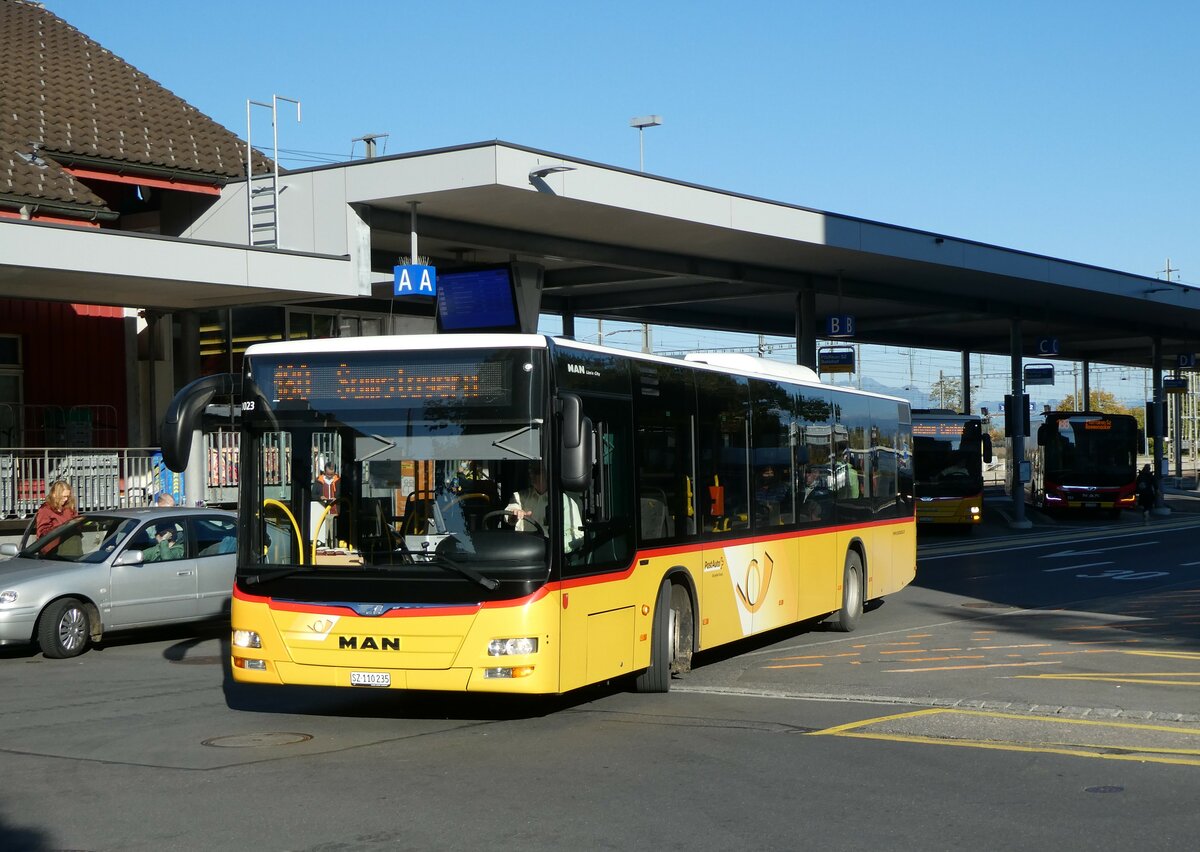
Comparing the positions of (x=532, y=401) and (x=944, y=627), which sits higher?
(x=532, y=401)

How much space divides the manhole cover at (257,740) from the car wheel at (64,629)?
581cm

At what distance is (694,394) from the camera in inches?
499

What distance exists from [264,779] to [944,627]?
10491 millimetres

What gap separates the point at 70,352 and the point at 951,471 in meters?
23.8

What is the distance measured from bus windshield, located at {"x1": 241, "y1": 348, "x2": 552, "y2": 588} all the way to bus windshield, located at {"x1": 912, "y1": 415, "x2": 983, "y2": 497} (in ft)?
102

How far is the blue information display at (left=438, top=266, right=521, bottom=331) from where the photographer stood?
24.8 m

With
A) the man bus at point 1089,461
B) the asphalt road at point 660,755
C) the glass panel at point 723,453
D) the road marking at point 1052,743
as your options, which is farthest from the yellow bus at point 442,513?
the man bus at point 1089,461

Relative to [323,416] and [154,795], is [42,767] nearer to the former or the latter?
[154,795]

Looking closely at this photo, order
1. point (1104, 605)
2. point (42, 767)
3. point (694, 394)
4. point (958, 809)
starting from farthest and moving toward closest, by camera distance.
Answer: point (1104, 605), point (694, 394), point (42, 767), point (958, 809)

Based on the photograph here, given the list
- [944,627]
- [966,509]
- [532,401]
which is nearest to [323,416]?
[532,401]

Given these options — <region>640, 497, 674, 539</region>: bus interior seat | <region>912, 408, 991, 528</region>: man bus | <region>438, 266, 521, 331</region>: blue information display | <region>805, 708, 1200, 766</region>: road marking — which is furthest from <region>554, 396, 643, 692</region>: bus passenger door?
<region>912, 408, 991, 528</region>: man bus

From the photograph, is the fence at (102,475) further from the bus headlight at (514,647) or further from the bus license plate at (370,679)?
the bus headlight at (514,647)

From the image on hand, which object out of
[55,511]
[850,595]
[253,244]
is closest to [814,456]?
[850,595]

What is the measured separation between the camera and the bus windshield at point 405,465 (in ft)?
32.5
